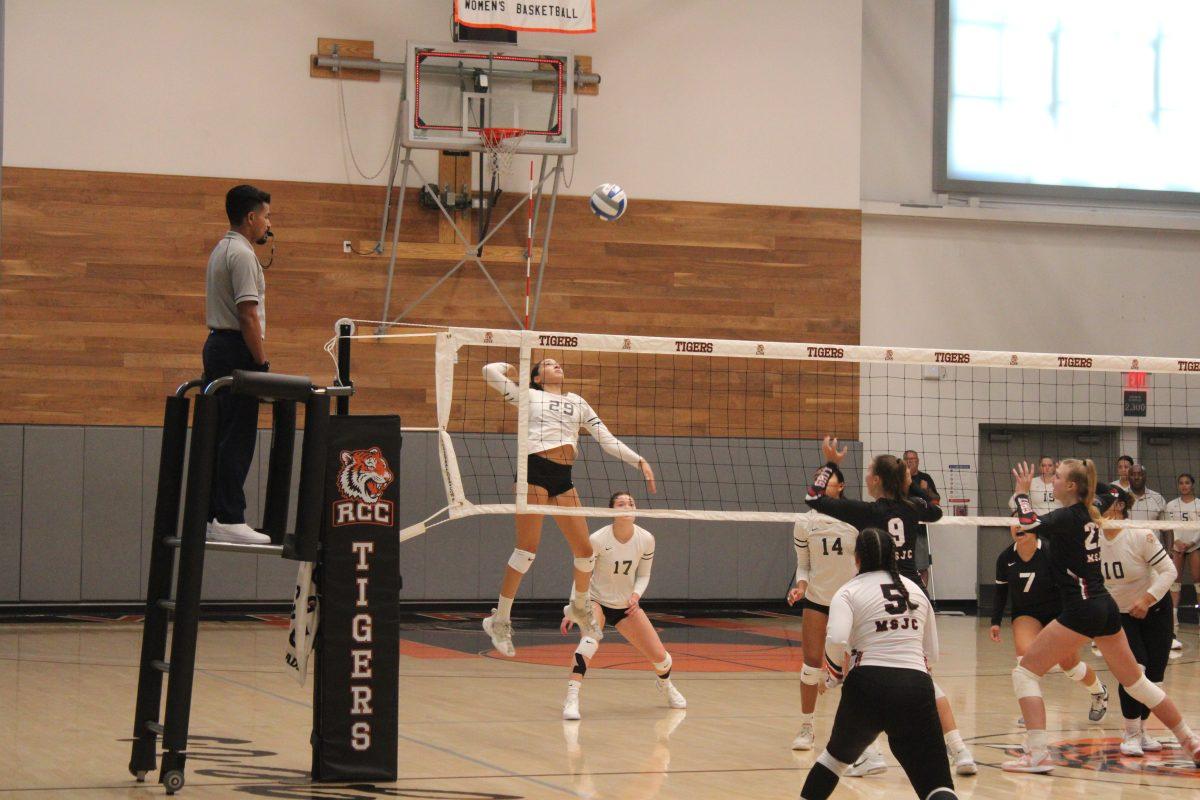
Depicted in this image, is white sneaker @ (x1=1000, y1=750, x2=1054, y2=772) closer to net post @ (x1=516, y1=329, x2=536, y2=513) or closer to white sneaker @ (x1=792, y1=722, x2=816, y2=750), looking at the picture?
white sneaker @ (x1=792, y1=722, x2=816, y2=750)

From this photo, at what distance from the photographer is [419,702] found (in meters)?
9.27

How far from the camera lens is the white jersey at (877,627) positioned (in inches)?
211

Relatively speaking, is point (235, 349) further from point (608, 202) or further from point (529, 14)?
point (608, 202)

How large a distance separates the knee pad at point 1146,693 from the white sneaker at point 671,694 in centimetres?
317

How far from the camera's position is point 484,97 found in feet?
45.3

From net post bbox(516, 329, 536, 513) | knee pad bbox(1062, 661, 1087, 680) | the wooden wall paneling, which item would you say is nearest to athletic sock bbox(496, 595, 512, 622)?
net post bbox(516, 329, 536, 513)

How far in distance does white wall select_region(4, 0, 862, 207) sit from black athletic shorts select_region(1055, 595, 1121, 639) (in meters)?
10.1

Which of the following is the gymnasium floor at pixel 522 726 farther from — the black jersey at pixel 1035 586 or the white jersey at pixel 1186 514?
the white jersey at pixel 1186 514

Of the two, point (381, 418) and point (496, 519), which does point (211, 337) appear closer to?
point (381, 418)

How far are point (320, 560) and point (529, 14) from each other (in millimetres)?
8083

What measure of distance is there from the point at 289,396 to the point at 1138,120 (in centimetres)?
1528

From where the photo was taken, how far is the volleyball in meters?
13.8

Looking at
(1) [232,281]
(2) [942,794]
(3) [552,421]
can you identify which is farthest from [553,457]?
(2) [942,794]

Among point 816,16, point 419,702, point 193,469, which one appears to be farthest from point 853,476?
point 193,469
